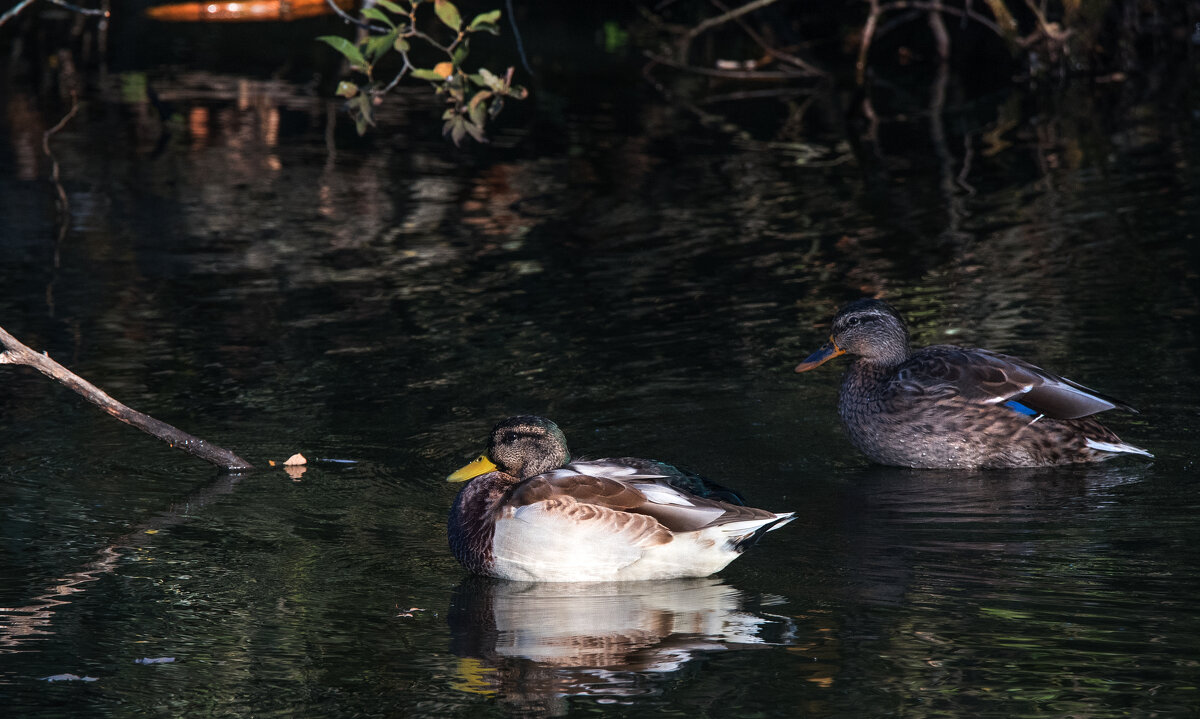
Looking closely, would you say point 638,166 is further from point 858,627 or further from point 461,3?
point 461,3

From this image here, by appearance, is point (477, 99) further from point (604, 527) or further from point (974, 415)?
point (974, 415)

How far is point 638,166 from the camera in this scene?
55.7ft

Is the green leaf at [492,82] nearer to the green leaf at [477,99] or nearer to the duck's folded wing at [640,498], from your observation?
the green leaf at [477,99]

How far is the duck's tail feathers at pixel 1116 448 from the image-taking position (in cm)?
781

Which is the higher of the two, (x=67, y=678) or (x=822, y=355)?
(x=822, y=355)

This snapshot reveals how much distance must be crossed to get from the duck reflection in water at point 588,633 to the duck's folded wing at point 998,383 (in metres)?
2.22

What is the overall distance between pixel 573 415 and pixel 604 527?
2.51 metres

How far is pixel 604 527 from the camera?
642cm

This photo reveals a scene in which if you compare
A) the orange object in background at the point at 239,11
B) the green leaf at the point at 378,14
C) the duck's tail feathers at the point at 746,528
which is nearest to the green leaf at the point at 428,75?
the green leaf at the point at 378,14

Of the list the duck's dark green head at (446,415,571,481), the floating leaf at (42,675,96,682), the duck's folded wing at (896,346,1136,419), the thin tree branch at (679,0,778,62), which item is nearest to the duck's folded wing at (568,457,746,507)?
the duck's dark green head at (446,415,571,481)

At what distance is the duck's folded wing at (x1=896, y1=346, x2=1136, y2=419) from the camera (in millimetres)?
7941

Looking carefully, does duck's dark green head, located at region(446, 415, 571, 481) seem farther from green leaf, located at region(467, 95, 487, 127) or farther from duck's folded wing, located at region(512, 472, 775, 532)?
green leaf, located at region(467, 95, 487, 127)

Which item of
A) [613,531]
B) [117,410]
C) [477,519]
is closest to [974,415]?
[613,531]

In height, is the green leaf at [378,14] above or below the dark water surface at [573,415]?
above
